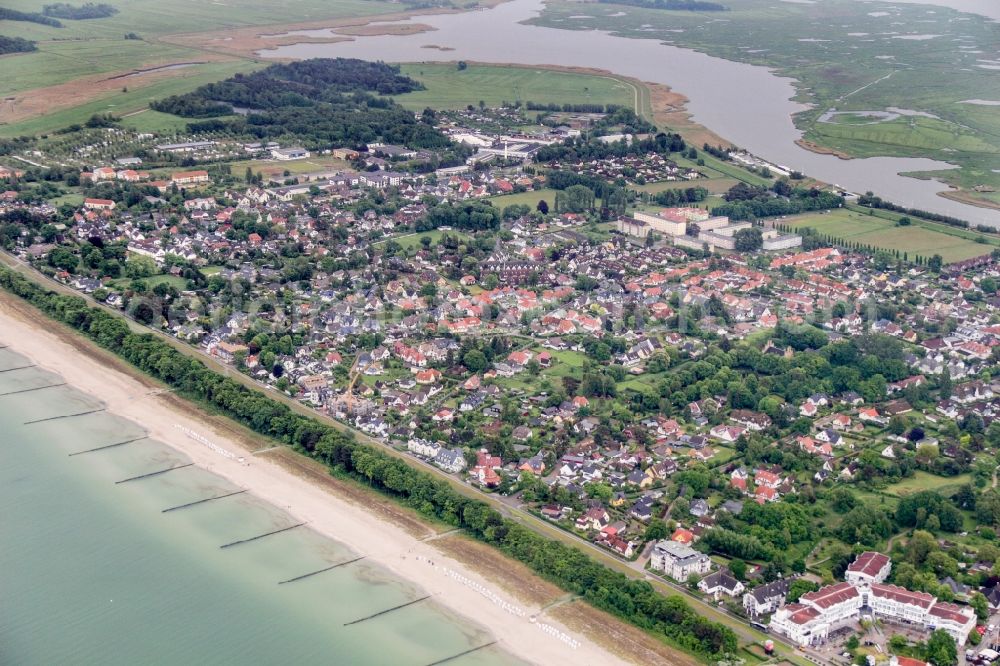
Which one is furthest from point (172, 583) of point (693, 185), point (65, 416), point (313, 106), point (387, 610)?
point (313, 106)

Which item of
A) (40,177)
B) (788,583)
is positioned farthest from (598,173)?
(788,583)

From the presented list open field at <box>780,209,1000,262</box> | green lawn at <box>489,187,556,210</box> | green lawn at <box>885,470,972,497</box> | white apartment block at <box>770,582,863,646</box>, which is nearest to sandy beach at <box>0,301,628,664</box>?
white apartment block at <box>770,582,863,646</box>

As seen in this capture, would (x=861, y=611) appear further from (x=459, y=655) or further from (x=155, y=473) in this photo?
(x=155, y=473)

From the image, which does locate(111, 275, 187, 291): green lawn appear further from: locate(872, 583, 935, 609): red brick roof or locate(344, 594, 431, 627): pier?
locate(872, 583, 935, 609): red brick roof

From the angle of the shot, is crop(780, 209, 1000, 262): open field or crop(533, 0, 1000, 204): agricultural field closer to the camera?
crop(780, 209, 1000, 262): open field

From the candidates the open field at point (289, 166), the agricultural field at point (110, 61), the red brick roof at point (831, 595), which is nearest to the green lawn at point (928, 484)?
the red brick roof at point (831, 595)

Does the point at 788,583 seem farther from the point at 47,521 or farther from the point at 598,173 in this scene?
the point at 598,173
